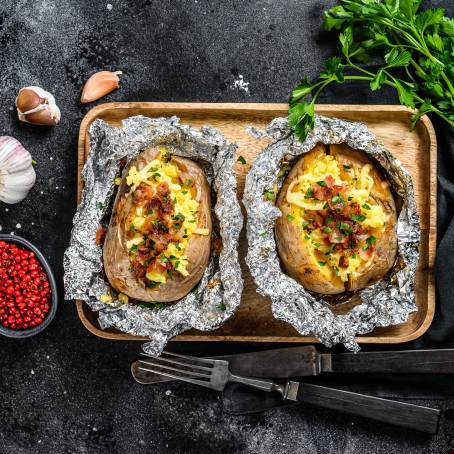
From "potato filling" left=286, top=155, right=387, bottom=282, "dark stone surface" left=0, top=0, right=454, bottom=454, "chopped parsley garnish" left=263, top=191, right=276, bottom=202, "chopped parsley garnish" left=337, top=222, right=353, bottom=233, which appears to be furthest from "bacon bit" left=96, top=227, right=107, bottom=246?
"chopped parsley garnish" left=337, top=222, right=353, bottom=233

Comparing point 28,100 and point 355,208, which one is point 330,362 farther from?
point 28,100

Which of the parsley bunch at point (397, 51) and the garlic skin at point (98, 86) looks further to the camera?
the garlic skin at point (98, 86)

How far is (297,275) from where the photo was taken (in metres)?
3.16

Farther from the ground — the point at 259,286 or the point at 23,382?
the point at 259,286

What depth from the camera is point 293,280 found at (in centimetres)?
318

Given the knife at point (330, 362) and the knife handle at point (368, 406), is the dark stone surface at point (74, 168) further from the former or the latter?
the knife at point (330, 362)

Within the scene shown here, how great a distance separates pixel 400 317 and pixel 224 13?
2019 millimetres

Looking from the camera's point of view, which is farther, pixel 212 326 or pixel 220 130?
pixel 220 130

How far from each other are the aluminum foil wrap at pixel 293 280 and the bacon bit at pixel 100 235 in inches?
30.2

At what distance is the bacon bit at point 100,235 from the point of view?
3.24 meters

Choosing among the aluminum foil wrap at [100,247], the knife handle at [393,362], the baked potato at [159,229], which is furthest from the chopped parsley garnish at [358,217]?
the knife handle at [393,362]

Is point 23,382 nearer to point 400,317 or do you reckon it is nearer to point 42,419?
point 42,419

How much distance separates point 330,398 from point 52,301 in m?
1.65

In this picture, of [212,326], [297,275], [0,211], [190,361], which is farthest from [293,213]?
[0,211]
